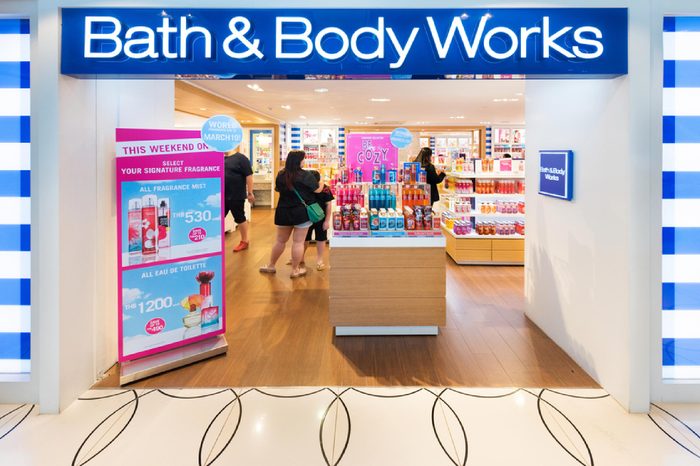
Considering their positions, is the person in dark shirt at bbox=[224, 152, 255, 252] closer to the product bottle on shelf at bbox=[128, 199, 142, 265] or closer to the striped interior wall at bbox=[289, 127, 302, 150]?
the product bottle on shelf at bbox=[128, 199, 142, 265]

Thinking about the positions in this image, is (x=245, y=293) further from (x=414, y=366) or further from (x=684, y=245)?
(x=684, y=245)

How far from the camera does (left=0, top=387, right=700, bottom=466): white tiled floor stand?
7.64ft

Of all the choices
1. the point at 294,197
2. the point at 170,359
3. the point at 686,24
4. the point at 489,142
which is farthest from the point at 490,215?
the point at 489,142

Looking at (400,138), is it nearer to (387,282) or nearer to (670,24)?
(387,282)

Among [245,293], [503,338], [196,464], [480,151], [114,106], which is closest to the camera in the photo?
[196,464]

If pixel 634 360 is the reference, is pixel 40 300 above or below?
above

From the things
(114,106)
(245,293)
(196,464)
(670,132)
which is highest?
(114,106)

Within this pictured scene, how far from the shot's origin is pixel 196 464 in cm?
228

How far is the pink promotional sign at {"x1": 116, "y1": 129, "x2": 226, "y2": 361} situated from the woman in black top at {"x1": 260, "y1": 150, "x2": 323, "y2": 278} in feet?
6.91

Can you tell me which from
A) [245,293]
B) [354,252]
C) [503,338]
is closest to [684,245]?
[503,338]

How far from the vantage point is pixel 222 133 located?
3145 millimetres

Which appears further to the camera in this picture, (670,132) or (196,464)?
(670,132)

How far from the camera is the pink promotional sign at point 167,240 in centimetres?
310

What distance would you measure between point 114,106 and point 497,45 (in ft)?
8.62
